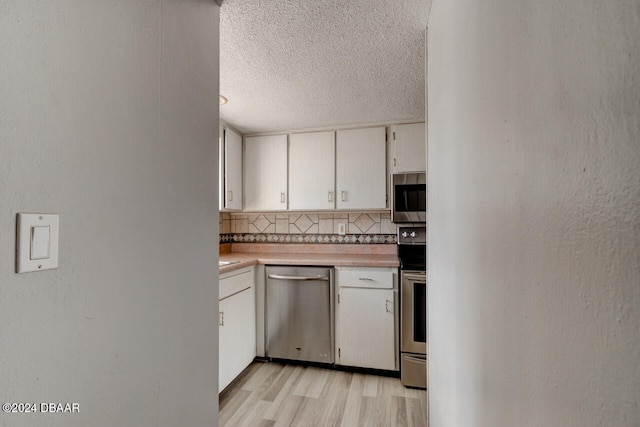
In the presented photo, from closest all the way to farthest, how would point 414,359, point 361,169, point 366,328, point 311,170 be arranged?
point 414,359, point 366,328, point 361,169, point 311,170

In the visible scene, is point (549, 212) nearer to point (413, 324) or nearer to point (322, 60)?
point (322, 60)

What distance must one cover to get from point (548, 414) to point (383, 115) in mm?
2443

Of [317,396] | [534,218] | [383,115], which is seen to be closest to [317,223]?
[383,115]

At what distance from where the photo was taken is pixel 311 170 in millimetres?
2854

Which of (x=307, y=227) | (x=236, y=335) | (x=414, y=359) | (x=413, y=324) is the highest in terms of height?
(x=307, y=227)

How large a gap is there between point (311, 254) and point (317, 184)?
73cm

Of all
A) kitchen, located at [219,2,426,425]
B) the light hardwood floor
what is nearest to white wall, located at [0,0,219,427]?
kitchen, located at [219,2,426,425]

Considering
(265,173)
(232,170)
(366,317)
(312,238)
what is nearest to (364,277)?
(366,317)

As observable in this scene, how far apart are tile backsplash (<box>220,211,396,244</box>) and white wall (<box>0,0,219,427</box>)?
1.92 meters

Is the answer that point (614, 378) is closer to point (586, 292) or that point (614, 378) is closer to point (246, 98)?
point (586, 292)

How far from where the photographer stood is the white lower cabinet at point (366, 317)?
2.33 metres

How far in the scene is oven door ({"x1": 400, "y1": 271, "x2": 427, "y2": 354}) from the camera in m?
2.19

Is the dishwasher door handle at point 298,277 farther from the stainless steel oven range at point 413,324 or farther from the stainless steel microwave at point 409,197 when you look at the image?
the stainless steel microwave at point 409,197

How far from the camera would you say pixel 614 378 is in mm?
262
